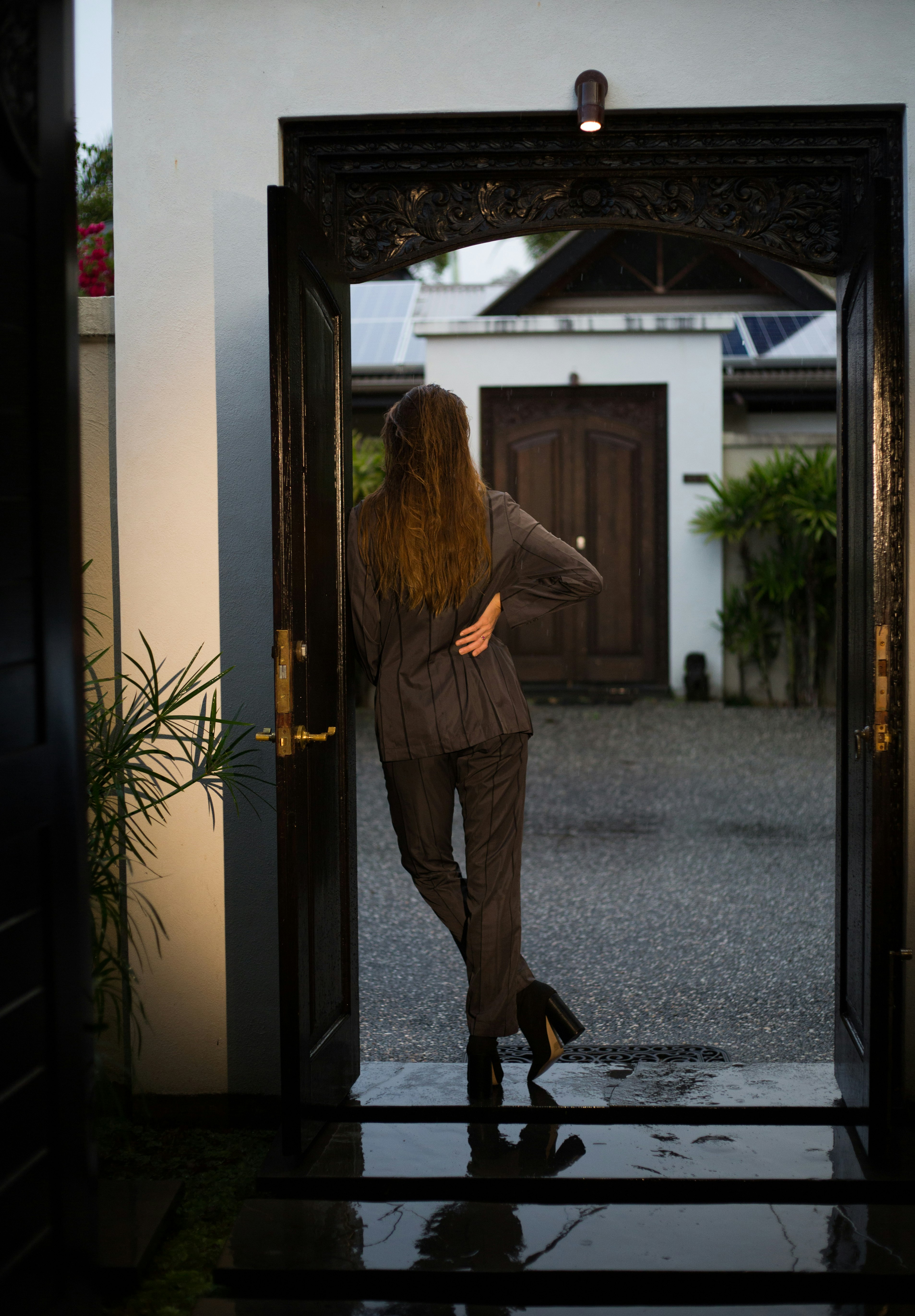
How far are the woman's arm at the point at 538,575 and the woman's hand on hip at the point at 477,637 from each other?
7 cm

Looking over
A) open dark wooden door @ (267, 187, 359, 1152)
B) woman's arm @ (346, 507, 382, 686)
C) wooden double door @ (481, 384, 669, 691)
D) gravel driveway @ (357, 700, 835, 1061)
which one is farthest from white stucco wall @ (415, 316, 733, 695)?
woman's arm @ (346, 507, 382, 686)

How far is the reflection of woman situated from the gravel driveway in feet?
2.13

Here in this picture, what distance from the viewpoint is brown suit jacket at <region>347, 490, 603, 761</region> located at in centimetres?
287

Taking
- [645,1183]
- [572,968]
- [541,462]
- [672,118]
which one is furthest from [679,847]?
[541,462]

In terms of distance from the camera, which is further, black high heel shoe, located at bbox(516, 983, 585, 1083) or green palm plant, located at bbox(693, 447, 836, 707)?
green palm plant, located at bbox(693, 447, 836, 707)

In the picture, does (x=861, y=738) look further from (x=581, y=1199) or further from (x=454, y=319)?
(x=454, y=319)

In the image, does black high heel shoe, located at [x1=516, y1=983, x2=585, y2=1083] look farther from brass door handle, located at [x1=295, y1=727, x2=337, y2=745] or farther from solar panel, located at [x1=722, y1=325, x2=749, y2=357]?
solar panel, located at [x1=722, y1=325, x2=749, y2=357]

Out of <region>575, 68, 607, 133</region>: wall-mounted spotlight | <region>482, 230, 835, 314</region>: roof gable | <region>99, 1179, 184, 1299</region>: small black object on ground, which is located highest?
<region>482, 230, 835, 314</region>: roof gable

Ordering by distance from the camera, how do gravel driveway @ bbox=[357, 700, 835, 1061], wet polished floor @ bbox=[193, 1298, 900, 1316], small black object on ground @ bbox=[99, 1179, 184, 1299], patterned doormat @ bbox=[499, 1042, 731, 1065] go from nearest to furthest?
wet polished floor @ bbox=[193, 1298, 900, 1316], small black object on ground @ bbox=[99, 1179, 184, 1299], patterned doormat @ bbox=[499, 1042, 731, 1065], gravel driveway @ bbox=[357, 700, 835, 1061]

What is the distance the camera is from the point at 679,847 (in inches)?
231

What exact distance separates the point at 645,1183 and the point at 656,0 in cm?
298

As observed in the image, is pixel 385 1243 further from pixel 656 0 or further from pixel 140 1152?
pixel 656 0

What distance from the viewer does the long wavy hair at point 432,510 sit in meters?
2.83

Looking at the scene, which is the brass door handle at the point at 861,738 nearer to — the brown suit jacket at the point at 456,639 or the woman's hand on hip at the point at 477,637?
the brown suit jacket at the point at 456,639
